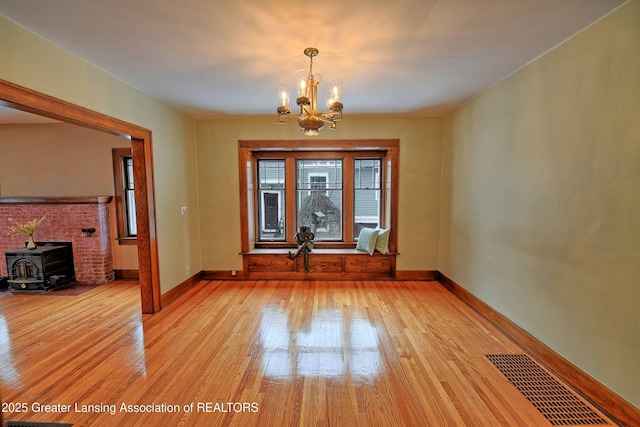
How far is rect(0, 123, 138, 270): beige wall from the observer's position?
4.48 m

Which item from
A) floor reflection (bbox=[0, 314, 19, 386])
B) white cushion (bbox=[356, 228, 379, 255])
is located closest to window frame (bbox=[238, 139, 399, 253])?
white cushion (bbox=[356, 228, 379, 255])

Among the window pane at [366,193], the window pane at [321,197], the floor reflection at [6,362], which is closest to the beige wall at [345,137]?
the window pane at [366,193]

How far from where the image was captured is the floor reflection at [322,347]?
2242mm

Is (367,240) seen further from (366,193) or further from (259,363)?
(259,363)

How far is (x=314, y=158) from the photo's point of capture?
15.8 feet

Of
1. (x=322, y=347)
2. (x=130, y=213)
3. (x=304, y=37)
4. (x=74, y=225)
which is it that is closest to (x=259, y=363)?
(x=322, y=347)

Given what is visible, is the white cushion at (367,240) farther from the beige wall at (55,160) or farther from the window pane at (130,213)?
the beige wall at (55,160)

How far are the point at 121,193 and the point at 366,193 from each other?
4130mm

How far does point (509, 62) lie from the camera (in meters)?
2.50

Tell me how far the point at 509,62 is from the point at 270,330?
3.47 meters

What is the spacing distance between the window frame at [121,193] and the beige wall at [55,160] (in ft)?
0.27

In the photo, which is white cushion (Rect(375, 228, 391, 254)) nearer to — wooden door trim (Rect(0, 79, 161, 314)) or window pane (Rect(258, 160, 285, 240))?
window pane (Rect(258, 160, 285, 240))

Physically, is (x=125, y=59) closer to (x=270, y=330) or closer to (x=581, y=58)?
(x=270, y=330)

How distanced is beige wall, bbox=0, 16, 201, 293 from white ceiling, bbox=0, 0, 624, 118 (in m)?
0.13
